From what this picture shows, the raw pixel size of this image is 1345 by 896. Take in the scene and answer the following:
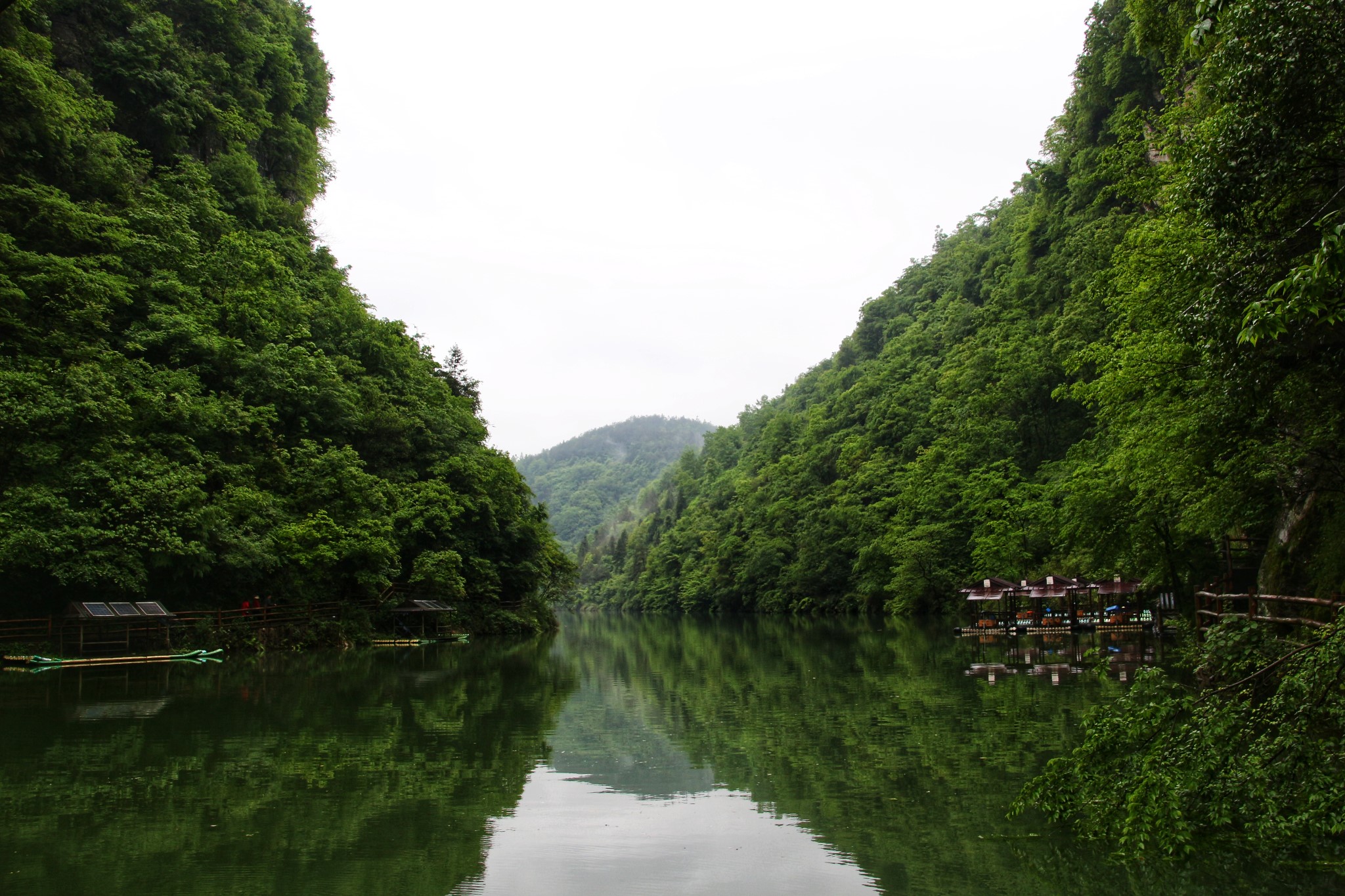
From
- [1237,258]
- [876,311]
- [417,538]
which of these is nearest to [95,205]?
[417,538]

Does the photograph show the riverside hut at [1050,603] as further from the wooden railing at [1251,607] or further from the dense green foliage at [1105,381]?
the wooden railing at [1251,607]

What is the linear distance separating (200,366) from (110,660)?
13.2 meters

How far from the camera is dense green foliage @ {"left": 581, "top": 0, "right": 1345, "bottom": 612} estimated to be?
906cm

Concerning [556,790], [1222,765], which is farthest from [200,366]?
[1222,765]

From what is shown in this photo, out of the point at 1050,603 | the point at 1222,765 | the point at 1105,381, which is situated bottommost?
the point at 1050,603

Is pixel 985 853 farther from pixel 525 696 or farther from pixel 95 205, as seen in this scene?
pixel 95 205

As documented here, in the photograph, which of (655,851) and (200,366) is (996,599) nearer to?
(200,366)

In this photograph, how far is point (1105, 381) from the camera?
20.2 meters

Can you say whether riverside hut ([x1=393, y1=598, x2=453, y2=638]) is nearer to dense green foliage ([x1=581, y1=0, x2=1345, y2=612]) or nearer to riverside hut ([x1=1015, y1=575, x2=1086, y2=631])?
riverside hut ([x1=1015, y1=575, x2=1086, y2=631])

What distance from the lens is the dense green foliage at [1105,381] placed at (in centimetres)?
906

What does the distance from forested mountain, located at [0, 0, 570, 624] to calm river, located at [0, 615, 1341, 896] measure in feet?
29.9

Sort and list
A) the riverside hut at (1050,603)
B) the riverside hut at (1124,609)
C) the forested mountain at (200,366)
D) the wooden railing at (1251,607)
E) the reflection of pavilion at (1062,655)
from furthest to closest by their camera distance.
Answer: the riverside hut at (1050,603) → the riverside hut at (1124,609) → the forested mountain at (200,366) → the reflection of pavilion at (1062,655) → the wooden railing at (1251,607)

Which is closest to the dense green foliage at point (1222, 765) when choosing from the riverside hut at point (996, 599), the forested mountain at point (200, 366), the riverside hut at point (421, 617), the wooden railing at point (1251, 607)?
the wooden railing at point (1251, 607)

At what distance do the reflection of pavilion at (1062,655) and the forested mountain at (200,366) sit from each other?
2257cm
